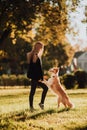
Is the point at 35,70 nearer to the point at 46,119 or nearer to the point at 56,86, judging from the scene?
the point at 56,86

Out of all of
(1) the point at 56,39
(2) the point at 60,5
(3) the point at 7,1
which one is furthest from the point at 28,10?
(1) the point at 56,39

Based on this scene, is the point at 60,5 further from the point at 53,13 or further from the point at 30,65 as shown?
the point at 30,65

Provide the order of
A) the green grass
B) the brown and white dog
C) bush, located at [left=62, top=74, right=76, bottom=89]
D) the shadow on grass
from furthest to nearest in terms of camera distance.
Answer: bush, located at [left=62, top=74, right=76, bottom=89] → the brown and white dog → the shadow on grass → the green grass

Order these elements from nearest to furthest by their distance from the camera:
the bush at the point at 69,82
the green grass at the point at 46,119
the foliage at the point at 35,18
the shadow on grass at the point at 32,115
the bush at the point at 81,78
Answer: the green grass at the point at 46,119 < the shadow on grass at the point at 32,115 < the foliage at the point at 35,18 < the bush at the point at 69,82 < the bush at the point at 81,78

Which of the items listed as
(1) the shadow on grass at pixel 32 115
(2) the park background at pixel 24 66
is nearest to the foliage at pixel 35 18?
(2) the park background at pixel 24 66

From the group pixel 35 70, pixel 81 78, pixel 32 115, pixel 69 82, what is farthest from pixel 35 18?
pixel 32 115

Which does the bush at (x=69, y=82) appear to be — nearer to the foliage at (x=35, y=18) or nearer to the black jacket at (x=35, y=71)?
the foliage at (x=35, y=18)

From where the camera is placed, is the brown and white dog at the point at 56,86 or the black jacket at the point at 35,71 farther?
the black jacket at the point at 35,71

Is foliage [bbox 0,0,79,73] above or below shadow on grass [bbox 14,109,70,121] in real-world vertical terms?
below

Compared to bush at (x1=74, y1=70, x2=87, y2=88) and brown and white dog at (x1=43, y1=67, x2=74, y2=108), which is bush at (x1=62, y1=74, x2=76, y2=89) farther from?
brown and white dog at (x1=43, y1=67, x2=74, y2=108)

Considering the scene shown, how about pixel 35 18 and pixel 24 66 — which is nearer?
pixel 35 18

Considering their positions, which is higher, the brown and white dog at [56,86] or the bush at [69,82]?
the brown and white dog at [56,86]

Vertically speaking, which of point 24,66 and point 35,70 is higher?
point 35,70

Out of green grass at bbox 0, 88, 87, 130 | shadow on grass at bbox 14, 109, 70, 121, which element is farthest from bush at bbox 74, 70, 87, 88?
shadow on grass at bbox 14, 109, 70, 121
